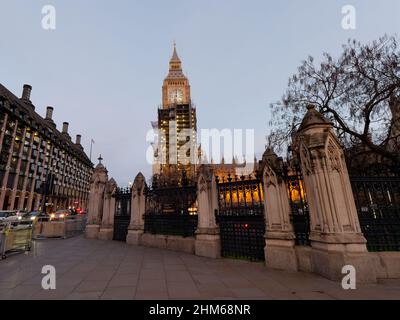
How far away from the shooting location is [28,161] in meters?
54.9

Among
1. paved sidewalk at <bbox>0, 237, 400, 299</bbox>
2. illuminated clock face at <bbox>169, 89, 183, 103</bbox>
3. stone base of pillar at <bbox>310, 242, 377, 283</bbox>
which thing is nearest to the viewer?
paved sidewalk at <bbox>0, 237, 400, 299</bbox>

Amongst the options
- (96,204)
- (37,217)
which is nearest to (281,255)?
(96,204)

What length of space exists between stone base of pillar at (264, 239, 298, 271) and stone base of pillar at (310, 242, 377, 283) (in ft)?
2.88

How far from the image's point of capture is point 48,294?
4340mm

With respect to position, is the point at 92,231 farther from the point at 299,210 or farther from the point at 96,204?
the point at 299,210

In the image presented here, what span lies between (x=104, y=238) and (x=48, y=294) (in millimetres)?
9753

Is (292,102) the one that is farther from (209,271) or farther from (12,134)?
(12,134)

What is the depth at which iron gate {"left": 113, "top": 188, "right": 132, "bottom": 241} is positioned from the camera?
42.3 feet

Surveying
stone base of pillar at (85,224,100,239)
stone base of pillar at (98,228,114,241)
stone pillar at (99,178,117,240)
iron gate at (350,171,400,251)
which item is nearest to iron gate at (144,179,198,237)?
stone pillar at (99,178,117,240)

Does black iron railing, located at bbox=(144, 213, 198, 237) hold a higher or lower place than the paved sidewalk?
higher

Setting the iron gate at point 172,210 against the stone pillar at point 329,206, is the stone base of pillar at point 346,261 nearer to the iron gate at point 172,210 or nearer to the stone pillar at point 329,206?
the stone pillar at point 329,206

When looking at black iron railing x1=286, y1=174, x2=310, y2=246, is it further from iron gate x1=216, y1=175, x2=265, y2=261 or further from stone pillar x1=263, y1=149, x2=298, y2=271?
iron gate x1=216, y1=175, x2=265, y2=261

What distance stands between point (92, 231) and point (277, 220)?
12431 mm
